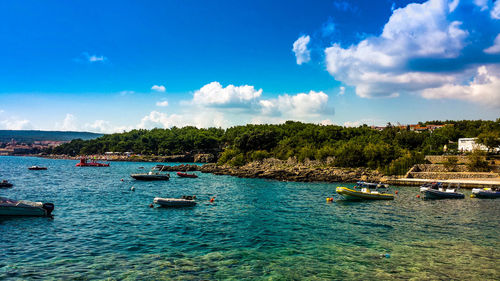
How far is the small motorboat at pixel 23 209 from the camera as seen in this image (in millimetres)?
24719

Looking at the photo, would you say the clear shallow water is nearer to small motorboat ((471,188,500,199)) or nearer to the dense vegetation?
small motorboat ((471,188,500,199))

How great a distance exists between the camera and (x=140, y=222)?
981 inches

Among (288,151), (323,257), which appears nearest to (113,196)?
(323,257)

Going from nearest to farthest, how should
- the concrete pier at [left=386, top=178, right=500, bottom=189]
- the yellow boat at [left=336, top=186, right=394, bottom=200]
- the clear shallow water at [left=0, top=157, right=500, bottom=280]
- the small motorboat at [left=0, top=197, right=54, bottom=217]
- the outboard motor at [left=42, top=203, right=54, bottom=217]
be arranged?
the clear shallow water at [left=0, top=157, right=500, bottom=280]
the small motorboat at [left=0, top=197, right=54, bottom=217]
the outboard motor at [left=42, top=203, right=54, bottom=217]
the yellow boat at [left=336, top=186, right=394, bottom=200]
the concrete pier at [left=386, top=178, right=500, bottom=189]

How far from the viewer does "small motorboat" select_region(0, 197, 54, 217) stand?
24.7 metres

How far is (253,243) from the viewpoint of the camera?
19.5 metres

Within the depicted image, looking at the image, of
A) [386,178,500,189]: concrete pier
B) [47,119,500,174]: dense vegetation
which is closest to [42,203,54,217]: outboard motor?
[386,178,500,189]: concrete pier

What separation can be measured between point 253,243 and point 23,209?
19719 mm

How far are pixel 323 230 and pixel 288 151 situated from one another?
2835 inches

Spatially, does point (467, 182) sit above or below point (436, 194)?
above

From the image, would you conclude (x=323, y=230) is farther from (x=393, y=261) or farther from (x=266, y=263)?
(x=266, y=263)

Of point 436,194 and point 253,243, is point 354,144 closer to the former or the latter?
point 436,194

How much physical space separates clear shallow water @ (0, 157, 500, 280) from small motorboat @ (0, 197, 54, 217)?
2.79ft

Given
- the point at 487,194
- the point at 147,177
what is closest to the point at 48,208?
the point at 147,177
